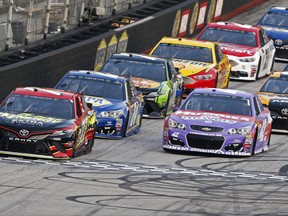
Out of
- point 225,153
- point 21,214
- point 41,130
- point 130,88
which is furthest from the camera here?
point 130,88

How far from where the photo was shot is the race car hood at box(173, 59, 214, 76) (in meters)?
32.0

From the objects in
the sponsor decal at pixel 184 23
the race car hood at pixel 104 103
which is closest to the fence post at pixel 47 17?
the race car hood at pixel 104 103

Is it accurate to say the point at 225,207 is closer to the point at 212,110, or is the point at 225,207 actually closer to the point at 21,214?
the point at 21,214

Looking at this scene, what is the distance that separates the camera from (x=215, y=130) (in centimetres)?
2309

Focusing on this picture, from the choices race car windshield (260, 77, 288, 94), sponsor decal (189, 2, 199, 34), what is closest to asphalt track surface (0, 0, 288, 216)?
race car windshield (260, 77, 288, 94)

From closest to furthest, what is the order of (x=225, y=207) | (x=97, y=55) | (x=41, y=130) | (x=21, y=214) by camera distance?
(x=21, y=214), (x=225, y=207), (x=41, y=130), (x=97, y=55)

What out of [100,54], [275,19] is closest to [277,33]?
[275,19]

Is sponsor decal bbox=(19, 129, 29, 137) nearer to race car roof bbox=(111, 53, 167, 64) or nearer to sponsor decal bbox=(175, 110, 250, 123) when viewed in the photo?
sponsor decal bbox=(175, 110, 250, 123)

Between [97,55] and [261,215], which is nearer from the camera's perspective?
[261,215]

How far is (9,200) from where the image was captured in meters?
16.3

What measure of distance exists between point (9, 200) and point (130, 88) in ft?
33.5

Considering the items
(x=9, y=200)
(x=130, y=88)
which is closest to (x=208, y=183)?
(x=9, y=200)

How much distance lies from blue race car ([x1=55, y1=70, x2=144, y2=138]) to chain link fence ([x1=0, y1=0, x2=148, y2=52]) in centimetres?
288

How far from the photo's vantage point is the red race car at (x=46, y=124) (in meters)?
21.1
